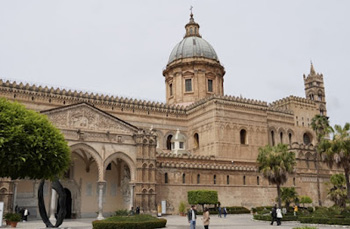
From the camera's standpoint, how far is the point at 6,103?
16453 mm

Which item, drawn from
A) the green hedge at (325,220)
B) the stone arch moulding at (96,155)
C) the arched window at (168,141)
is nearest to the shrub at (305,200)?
the arched window at (168,141)

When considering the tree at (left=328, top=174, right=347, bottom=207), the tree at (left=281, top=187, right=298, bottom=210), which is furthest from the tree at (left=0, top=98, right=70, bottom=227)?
the tree at (left=328, top=174, right=347, bottom=207)

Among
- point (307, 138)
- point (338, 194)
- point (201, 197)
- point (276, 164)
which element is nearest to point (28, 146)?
point (276, 164)

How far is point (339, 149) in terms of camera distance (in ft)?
93.5

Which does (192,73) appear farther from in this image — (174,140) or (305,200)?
(305,200)

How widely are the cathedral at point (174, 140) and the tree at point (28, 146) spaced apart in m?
11.4

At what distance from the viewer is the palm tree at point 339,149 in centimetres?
2820

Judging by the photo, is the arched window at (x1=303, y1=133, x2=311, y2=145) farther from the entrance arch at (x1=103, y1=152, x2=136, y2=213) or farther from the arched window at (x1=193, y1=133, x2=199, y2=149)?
the entrance arch at (x1=103, y1=152, x2=136, y2=213)

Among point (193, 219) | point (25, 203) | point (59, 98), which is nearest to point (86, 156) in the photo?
point (25, 203)

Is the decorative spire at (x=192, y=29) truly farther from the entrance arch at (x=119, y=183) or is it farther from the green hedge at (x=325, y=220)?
the green hedge at (x=325, y=220)

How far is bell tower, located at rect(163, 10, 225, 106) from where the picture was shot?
49.2 m

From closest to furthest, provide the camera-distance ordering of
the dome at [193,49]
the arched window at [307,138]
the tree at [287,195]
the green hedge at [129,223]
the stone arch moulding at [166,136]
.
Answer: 1. the green hedge at [129,223]
2. the tree at [287,195]
3. the stone arch moulding at [166,136]
4. the dome at [193,49]
5. the arched window at [307,138]

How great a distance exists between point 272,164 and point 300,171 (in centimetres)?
1548

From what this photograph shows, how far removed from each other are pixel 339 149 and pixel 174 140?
18.4 metres
